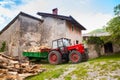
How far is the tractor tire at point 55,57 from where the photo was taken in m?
17.6

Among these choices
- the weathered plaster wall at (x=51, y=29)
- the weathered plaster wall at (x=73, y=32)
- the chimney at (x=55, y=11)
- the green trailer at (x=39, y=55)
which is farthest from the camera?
the chimney at (x=55, y=11)

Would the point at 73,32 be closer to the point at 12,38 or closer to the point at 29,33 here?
the point at 29,33

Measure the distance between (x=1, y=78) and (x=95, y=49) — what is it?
39.0 feet

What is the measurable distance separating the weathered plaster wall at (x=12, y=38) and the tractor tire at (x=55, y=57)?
22.0 ft

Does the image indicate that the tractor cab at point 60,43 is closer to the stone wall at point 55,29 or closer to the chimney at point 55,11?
the stone wall at point 55,29

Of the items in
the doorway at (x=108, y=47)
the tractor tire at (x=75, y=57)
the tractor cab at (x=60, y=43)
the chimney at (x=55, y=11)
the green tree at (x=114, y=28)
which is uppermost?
the chimney at (x=55, y=11)

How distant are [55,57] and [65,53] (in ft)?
3.17

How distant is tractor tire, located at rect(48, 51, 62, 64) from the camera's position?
1756 cm

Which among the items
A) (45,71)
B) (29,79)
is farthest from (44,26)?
(29,79)

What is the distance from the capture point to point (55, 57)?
1788cm

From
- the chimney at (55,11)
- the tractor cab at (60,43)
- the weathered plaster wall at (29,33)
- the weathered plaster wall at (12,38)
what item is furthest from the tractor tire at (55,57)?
the chimney at (55,11)

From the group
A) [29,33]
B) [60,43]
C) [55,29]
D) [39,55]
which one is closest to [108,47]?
[55,29]

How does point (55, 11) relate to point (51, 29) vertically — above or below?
above

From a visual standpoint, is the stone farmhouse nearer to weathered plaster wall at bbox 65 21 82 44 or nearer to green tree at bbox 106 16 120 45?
weathered plaster wall at bbox 65 21 82 44
